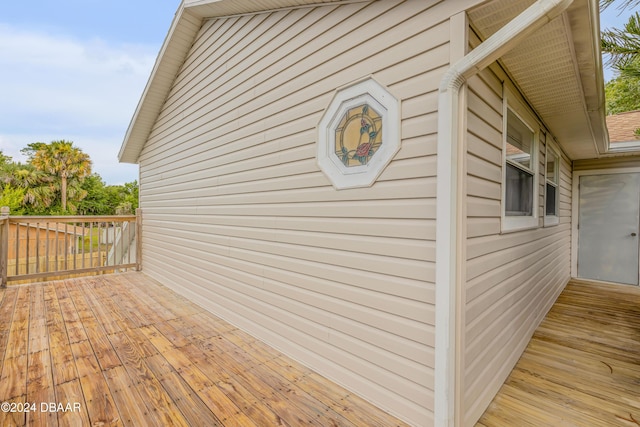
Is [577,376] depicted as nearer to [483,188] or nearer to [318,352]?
[483,188]

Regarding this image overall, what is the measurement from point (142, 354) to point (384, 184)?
95.0 inches

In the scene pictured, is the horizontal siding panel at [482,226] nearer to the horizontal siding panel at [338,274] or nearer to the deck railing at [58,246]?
the horizontal siding panel at [338,274]

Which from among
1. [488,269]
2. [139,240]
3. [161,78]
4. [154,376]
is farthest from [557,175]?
[139,240]

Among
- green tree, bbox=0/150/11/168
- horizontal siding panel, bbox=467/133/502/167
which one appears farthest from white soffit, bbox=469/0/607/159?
green tree, bbox=0/150/11/168

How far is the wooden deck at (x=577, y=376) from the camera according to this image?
175 centimetres

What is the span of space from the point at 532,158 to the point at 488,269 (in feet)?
5.97

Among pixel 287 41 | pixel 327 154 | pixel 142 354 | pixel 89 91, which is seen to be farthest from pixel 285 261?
pixel 89 91

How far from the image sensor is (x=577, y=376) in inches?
86.4

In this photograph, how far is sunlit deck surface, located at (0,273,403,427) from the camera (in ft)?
5.56

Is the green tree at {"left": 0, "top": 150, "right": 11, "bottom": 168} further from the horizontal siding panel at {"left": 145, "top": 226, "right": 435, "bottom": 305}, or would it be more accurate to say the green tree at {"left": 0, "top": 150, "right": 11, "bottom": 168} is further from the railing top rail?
the horizontal siding panel at {"left": 145, "top": 226, "right": 435, "bottom": 305}

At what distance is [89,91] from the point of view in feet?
62.6

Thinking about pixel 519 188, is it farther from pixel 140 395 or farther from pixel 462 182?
pixel 140 395

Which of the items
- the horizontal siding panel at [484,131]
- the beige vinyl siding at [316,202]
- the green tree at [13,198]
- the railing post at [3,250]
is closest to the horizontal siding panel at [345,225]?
the beige vinyl siding at [316,202]

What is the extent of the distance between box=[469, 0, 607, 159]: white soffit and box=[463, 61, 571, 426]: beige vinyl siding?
0.76 feet
